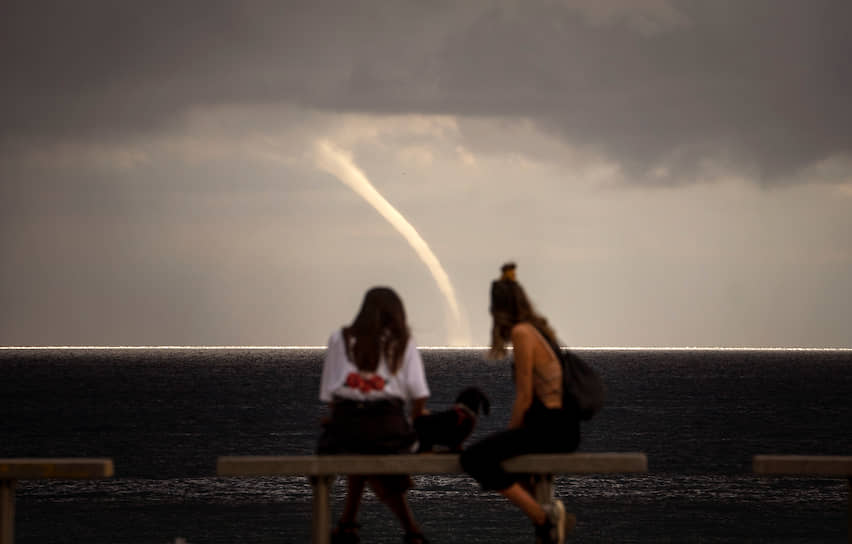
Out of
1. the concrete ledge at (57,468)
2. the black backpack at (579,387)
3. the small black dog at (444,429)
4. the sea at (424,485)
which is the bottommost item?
the sea at (424,485)

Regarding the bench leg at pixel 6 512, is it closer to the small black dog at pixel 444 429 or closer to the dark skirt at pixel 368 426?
the dark skirt at pixel 368 426

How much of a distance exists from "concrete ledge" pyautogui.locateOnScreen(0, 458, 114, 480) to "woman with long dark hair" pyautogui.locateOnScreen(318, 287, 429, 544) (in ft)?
4.82

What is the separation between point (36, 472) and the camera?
24.9 feet

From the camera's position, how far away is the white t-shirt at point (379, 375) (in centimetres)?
766

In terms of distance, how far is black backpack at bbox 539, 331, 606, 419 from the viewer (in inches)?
305

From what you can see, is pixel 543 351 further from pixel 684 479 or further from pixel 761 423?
pixel 761 423

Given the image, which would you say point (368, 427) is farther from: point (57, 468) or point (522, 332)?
point (57, 468)

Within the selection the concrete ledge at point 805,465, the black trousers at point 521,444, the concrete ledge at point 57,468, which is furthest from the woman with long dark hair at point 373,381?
the concrete ledge at point 805,465

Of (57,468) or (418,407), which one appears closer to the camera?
(57,468)

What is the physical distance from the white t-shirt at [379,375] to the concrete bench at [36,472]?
155 cm

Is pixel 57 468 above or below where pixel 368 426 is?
below

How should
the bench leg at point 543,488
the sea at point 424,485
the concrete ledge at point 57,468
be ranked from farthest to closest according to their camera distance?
the sea at point 424,485 < the bench leg at point 543,488 < the concrete ledge at point 57,468

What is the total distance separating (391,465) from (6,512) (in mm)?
2692

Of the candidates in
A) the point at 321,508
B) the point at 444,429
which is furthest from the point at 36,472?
the point at 444,429
